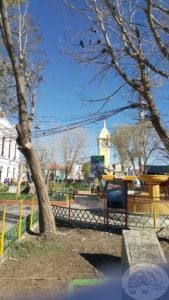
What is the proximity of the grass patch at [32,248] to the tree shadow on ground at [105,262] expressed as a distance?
100 centimetres

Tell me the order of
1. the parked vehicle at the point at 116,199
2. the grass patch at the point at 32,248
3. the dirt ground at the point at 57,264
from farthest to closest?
1. the parked vehicle at the point at 116,199
2. the grass patch at the point at 32,248
3. the dirt ground at the point at 57,264

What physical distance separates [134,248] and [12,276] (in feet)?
8.20

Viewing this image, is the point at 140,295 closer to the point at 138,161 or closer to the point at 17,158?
the point at 138,161

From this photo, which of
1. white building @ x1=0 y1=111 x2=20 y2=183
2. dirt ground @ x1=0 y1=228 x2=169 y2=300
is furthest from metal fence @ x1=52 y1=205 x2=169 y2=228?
white building @ x1=0 y1=111 x2=20 y2=183

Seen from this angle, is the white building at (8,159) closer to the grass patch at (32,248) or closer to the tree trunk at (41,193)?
the tree trunk at (41,193)

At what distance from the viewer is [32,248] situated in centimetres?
1001

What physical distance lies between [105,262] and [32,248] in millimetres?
2085

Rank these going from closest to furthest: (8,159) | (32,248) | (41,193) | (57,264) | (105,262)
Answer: (57,264) → (105,262) → (32,248) → (41,193) → (8,159)

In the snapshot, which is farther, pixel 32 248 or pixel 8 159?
pixel 8 159

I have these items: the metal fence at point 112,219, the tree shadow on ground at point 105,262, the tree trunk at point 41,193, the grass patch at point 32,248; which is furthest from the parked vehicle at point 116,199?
the tree shadow on ground at point 105,262

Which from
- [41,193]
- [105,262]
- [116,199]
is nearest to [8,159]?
[116,199]

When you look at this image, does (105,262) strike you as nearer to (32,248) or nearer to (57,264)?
(57,264)

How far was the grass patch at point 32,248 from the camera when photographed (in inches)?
367

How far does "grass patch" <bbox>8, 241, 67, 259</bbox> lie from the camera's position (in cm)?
931
